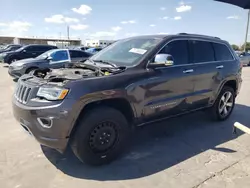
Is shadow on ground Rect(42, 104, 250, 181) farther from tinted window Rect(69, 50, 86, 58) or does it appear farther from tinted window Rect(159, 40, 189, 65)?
tinted window Rect(69, 50, 86, 58)

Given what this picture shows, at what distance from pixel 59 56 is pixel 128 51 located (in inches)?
358

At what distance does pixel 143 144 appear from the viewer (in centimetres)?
429

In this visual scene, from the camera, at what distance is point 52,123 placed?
305cm

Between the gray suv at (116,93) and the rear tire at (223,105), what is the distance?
1.01 feet

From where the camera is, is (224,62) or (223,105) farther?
(223,105)

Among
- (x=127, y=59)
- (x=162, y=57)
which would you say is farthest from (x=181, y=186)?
(x=127, y=59)

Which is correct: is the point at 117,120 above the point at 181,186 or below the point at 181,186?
above

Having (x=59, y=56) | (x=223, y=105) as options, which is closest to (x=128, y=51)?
(x=223, y=105)

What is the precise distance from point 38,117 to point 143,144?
191cm

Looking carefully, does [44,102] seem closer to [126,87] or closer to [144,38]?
[126,87]

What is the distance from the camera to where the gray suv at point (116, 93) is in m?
3.11

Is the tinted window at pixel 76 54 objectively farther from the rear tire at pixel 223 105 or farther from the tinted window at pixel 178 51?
the tinted window at pixel 178 51

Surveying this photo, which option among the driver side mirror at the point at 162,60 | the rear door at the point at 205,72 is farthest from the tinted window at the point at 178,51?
the driver side mirror at the point at 162,60

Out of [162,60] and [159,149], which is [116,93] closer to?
[162,60]
